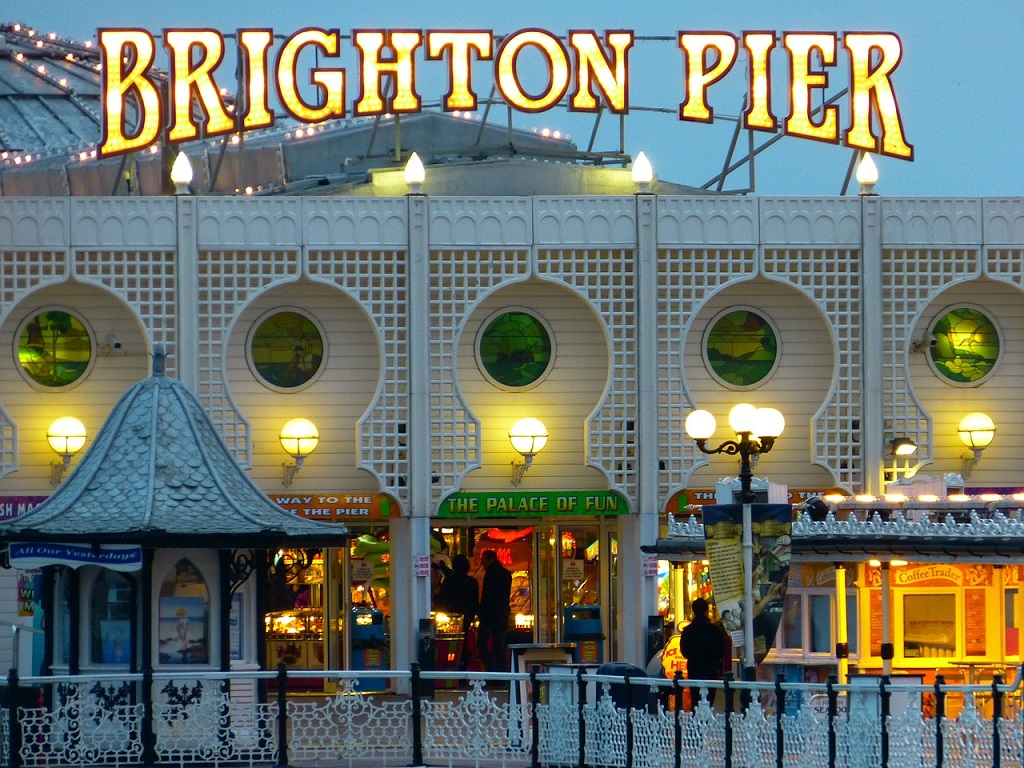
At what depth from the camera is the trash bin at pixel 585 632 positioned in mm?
28766

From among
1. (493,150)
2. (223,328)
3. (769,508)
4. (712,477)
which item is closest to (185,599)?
(769,508)

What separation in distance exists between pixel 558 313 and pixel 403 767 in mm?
11395

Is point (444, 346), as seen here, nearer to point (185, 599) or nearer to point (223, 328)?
point (223, 328)

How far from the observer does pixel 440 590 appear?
29312 mm

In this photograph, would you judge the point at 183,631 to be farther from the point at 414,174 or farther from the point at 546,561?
the point at 546,561

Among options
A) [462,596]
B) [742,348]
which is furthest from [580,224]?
[462,596]

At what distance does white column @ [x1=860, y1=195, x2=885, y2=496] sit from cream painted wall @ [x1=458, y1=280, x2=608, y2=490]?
3.70m

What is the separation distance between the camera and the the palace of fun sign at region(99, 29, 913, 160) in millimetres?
29328

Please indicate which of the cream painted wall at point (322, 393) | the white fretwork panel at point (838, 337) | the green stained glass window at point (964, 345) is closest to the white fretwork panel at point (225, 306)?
the cream painted wall at point (322, 393)

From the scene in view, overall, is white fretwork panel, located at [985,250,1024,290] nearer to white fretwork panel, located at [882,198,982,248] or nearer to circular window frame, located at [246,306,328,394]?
white fretwork panel, located at [882,198,982,248]

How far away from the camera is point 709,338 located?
29031mm

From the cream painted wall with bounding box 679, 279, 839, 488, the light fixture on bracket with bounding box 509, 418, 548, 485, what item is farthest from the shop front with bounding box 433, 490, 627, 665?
the cream painted wall with bounding box 679, 279, 839, 488

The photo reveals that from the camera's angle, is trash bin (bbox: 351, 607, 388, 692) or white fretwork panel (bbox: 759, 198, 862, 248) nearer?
white fretwork panel (bbox: 759, 198, 862, 248)

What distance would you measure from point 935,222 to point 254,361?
9.89 meters
